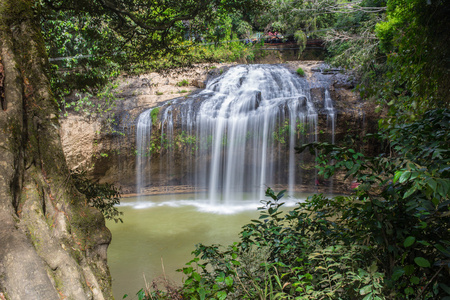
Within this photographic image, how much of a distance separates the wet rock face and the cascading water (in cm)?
7

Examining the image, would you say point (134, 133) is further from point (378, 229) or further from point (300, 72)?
point (378, 229)

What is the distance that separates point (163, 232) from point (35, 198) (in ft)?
19.7

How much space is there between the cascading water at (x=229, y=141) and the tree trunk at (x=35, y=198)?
377 inches

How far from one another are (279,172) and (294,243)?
1044cm

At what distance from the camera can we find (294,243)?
261 centimetres

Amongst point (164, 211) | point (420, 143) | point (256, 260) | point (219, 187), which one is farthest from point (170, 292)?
point (219, 187)

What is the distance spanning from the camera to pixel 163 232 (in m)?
7.83

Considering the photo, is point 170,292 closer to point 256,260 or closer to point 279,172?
point 256,260

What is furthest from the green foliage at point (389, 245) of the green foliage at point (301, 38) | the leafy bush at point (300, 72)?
the green foliage at point (301, 38)

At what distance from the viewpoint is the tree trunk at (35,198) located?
173 centimetres

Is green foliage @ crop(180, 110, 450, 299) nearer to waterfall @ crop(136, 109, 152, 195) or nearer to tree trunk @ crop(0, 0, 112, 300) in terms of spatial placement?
tree trunk @ crop(0, 0, 112, 300)

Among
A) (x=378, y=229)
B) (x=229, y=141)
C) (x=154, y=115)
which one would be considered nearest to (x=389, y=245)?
(x=378, y=229)

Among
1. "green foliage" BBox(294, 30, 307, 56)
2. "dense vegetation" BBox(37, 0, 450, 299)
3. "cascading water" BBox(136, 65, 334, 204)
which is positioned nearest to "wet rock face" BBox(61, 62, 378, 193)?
"cascading water" BBox(136, 65, 334, 204)

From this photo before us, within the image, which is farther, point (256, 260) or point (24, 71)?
point (256, 260)
